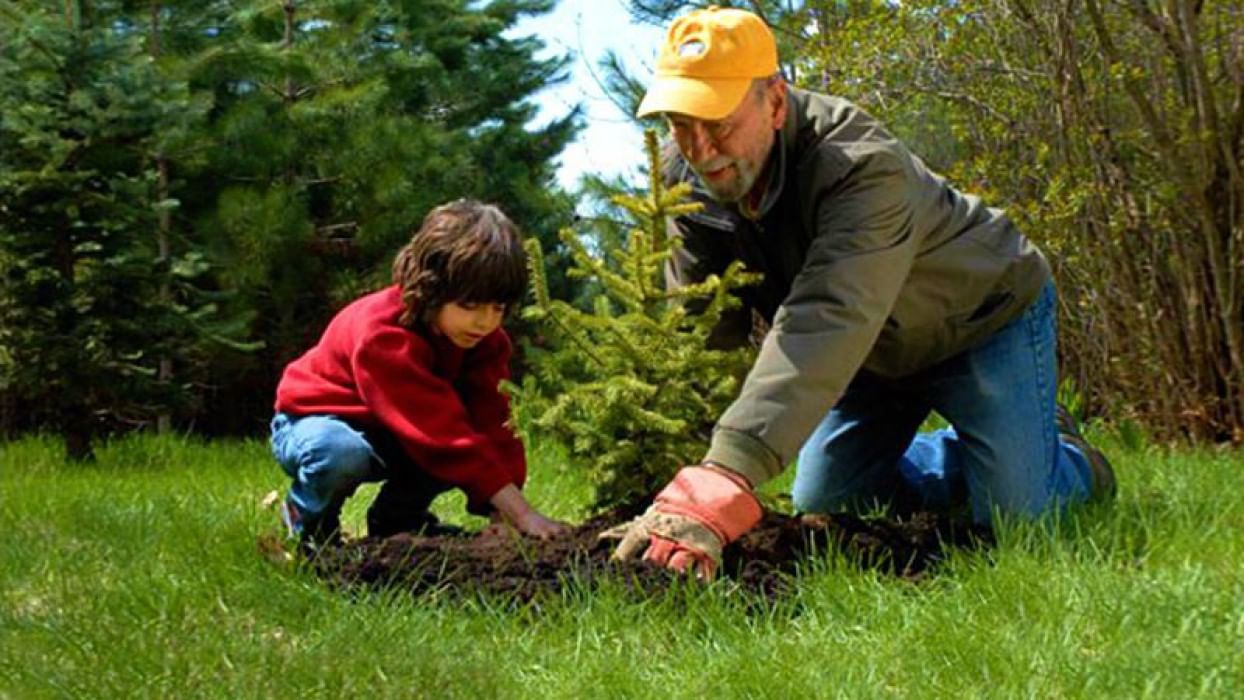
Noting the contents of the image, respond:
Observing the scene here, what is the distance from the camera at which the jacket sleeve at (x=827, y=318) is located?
3.43 m

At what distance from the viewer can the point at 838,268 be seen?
11.6 ft

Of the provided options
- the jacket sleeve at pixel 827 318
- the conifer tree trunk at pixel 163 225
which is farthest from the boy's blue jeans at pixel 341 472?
the conifer tree trunk at pixel 163 225

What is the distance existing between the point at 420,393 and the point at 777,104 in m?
1.23

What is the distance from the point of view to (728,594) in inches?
132

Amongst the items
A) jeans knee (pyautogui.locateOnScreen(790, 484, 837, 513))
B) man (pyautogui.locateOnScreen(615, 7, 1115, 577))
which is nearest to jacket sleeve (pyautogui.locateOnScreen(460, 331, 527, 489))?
man (pyautogui.locateOnScreen(615, 7, 1115, 577))

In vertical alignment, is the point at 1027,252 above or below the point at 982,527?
above

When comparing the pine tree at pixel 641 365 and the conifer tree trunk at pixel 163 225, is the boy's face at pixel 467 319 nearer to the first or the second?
the pine tree at pixel 641 365

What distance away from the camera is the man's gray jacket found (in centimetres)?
347

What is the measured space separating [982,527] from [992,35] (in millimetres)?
3398

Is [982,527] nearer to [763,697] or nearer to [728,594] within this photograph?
[728,594]

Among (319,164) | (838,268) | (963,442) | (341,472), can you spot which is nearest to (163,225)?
(319,164)

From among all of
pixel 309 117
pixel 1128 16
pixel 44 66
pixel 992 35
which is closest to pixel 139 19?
pixel 309 117

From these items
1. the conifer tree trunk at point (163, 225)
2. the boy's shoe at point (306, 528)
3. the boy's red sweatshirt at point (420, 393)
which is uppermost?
the boy's red sweatshirt at point (420, 393)

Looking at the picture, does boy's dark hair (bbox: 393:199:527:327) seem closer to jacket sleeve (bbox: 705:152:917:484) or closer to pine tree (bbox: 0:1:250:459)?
jacket sleeve (bbox: 705:152:917:484)
